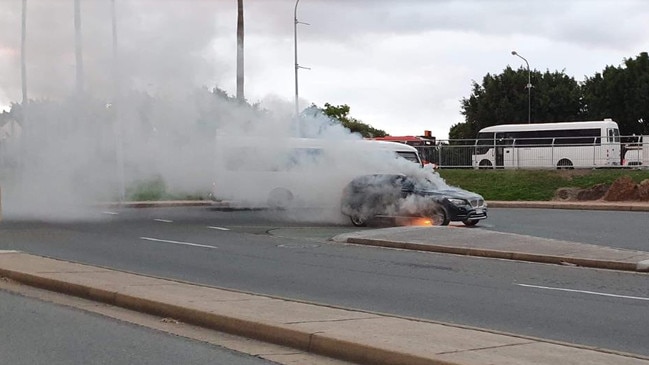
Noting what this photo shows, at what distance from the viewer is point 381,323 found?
8.77m

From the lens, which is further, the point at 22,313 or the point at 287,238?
the point at 287,238

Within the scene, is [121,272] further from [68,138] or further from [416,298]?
[68,138]

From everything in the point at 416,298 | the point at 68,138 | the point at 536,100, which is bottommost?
the point at 416,298

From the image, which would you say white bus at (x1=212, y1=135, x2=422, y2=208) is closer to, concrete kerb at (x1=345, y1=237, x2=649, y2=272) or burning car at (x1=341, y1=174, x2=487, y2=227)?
burning car at (x1=341, y1=174, x2=487, y2=227)

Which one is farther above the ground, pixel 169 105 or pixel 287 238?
pixel 169 105

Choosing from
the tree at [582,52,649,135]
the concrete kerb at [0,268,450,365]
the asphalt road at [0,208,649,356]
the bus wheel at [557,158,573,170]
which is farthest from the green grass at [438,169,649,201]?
the tree at [582,52,649,135]

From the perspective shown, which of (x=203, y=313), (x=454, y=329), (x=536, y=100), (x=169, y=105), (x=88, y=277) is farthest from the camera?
(x=536, y=100)

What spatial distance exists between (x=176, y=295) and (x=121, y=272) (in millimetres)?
2941

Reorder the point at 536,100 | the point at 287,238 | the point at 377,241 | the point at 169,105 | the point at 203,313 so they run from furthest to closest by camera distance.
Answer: the point at 536,100
the point at 169,105
the point at 287,238
the point at 377,241
the point at 203,313

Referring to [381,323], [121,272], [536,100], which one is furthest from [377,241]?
[536,100]

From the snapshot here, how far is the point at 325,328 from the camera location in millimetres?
8344

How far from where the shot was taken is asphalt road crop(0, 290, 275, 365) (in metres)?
7.56

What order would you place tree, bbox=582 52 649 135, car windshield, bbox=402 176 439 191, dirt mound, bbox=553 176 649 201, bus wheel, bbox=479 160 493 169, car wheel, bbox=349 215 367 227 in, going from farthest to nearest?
tree, bbox=582 52 649 135 < bus wheel, bbox=479 160 493 169 < dirt mound, bbox=553 176 649 201 < car wheel, bbox=349 215 367 227 < car windshield, bbox=402 176 439 191

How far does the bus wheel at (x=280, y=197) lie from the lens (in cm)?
2675
